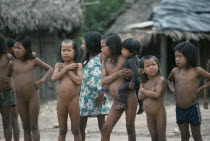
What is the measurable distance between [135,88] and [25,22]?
28.9 feet

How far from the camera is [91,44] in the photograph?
672 cm

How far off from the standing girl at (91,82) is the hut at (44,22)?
304 inches

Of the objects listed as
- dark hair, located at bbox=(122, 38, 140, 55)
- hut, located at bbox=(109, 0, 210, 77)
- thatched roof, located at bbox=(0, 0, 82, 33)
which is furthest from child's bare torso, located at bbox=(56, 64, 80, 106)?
hut, located at bbox=(109, 0, 210, 77)

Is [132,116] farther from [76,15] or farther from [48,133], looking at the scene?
[76,15]

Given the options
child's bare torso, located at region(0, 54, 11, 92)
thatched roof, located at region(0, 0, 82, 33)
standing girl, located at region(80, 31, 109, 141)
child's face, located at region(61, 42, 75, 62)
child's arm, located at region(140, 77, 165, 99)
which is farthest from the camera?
thatched roof, located at region(0, 0, 82, 33)

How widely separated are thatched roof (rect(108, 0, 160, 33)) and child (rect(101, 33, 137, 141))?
12.8 m

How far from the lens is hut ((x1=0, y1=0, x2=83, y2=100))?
1418 centimetres

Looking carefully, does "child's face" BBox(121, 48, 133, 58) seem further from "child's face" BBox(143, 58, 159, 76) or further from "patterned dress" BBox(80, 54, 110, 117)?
"patterned dress" BBox(80, 54, 110, 117)

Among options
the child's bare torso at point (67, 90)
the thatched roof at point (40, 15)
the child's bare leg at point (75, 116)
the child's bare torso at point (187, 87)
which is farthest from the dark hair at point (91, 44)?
the thatched roof at point (40, 15)

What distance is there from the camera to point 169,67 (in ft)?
62.3

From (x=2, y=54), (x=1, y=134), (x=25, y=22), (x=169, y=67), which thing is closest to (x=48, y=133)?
(x=1, y=134)

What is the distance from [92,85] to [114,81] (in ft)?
2.18

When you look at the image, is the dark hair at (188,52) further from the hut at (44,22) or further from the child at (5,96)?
the hut at (44,22)

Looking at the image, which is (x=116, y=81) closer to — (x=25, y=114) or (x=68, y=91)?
(x=68, y=91)
